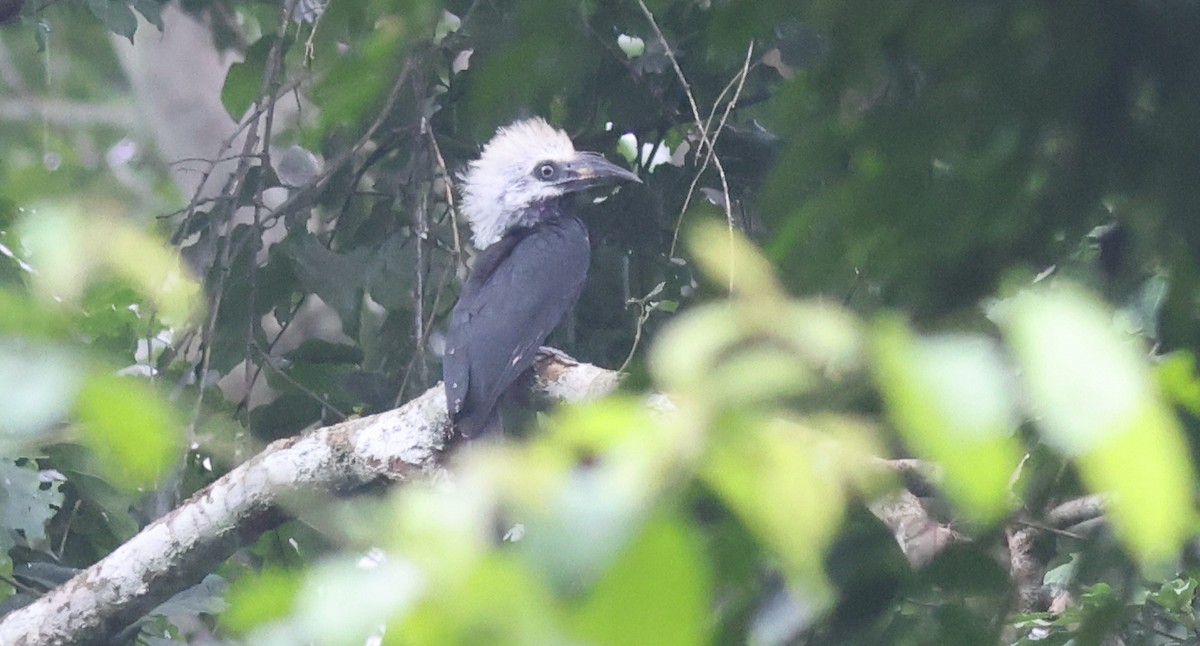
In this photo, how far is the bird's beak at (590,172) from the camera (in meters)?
4.05

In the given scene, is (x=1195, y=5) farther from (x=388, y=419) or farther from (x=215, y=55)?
(x=215, y=55)

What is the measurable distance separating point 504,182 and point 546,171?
0.25 m

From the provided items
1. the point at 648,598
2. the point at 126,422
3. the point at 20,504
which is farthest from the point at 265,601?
the point at 20,504

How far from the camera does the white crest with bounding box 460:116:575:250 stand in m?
4.64

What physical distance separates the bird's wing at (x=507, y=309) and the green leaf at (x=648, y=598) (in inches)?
87.7

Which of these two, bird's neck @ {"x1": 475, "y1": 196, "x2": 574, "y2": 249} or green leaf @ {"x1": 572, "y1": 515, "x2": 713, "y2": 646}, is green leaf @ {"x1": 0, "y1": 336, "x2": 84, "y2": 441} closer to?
green leaf @ {"x1": 572, "y1": 515, "x2": 713, "y2": 646}

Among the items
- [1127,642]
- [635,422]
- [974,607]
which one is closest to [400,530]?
[635,422]

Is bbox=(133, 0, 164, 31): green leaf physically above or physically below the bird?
above

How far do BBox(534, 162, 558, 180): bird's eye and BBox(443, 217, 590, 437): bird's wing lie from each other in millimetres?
216

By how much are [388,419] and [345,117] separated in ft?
2.69

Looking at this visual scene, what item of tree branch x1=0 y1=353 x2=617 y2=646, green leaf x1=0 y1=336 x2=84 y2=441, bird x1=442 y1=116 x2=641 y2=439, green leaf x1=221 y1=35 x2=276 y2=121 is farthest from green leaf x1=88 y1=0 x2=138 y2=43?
green leaf x1=0 y1=336 x2=84 y2=441

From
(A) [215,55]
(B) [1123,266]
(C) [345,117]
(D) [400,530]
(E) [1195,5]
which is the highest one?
(E) [1195,5]

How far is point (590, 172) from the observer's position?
4.30 m

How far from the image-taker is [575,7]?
61.0 inches
